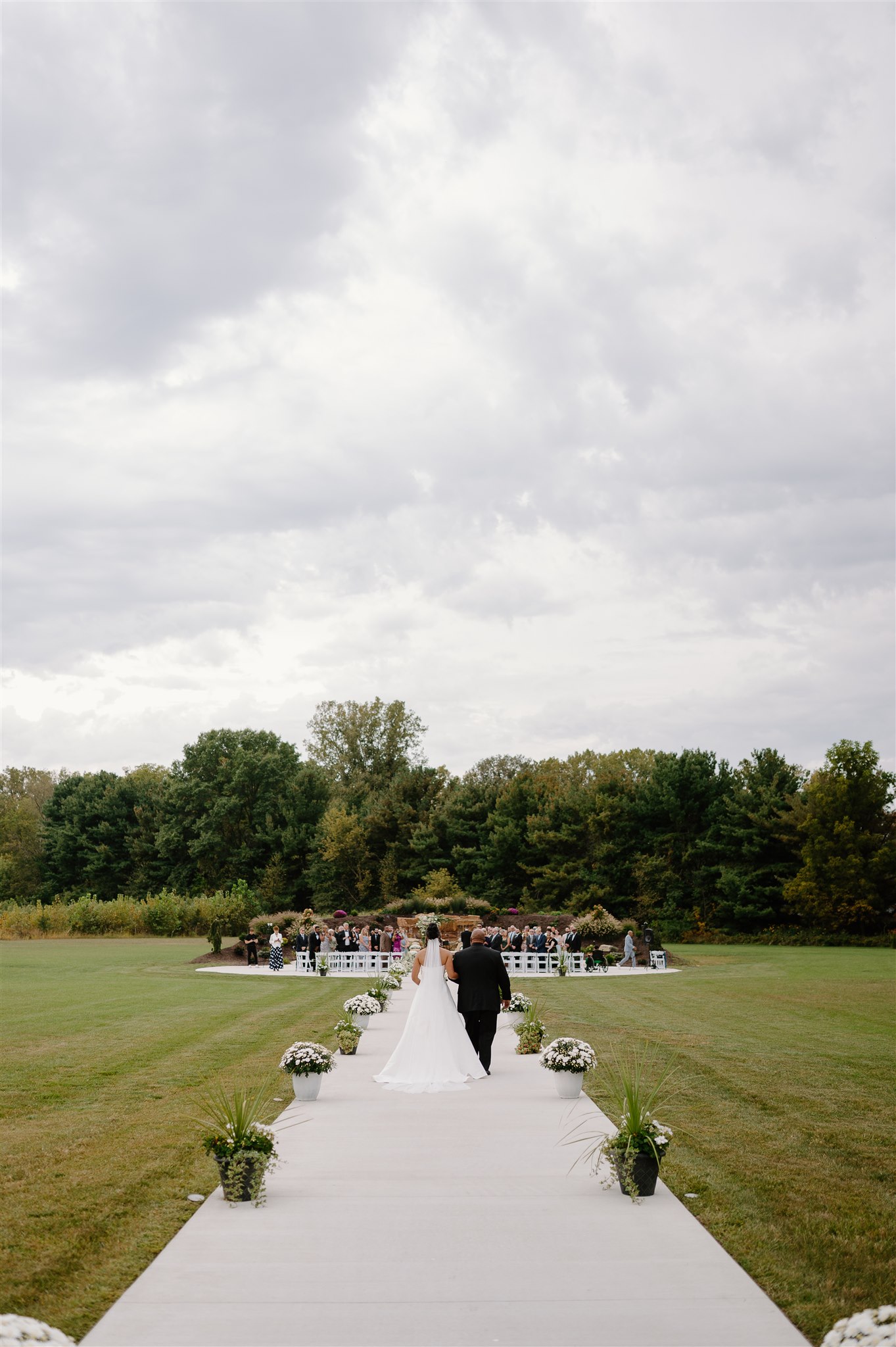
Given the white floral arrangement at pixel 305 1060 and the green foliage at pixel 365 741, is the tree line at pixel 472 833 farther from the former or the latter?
the white floral arrangement at pixel 305 1060

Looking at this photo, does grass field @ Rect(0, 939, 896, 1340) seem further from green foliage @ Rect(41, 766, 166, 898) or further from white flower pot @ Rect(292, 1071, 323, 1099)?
green foliage @ Rect(41, 766, 166, 898)

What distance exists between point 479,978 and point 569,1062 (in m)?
2.15

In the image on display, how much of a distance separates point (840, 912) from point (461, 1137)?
157 feet

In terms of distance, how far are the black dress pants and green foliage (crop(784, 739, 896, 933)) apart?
4377 cm

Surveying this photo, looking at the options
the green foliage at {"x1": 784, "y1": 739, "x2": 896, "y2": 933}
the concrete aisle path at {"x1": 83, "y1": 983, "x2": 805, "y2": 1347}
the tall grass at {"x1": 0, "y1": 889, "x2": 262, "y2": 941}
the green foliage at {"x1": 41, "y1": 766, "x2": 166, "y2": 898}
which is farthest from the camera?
the green foliage at {"x1": 41, "y1": 766, "x2": 166, "y2": 898}

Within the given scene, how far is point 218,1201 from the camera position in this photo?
7160 millimetres

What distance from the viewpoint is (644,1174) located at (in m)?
7.17

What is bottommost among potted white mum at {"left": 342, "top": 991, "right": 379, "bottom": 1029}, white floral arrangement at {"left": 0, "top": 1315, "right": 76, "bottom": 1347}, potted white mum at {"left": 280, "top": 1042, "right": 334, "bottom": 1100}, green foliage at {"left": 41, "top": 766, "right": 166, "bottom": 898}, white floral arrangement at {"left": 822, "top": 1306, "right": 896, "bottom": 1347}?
potted white mum at {"left": 342, "top": 991, "right": 379, "bottom": 1029}

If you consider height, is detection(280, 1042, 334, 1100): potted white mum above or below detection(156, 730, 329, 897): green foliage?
below

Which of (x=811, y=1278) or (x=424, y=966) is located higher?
(x=424, y=966)

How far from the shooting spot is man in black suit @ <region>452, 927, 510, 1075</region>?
12.6 meters

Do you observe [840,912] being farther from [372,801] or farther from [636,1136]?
[636,1136]

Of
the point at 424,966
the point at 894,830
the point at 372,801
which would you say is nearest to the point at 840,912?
the point at 894,830

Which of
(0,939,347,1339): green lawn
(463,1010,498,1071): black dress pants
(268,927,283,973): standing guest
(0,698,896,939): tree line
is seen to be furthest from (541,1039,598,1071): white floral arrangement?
(0,698,896,939): tree line
